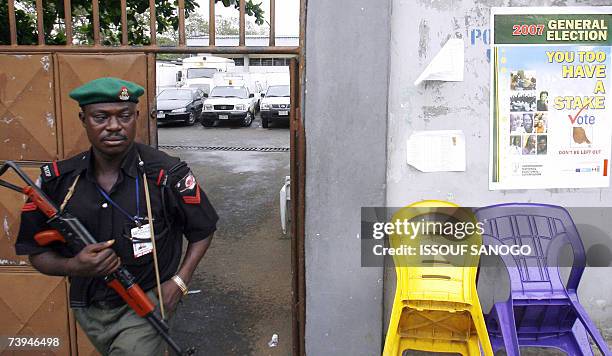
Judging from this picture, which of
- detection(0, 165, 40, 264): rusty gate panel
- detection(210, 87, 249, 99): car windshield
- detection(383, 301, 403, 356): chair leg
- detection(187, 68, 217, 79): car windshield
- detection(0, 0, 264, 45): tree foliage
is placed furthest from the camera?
detection(187, 68, 217, 79): car windshield

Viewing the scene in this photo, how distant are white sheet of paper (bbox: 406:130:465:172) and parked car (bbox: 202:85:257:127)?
54.1 ft

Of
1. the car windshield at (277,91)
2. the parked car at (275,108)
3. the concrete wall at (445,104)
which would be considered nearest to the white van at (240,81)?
the car windshield at (277,91)

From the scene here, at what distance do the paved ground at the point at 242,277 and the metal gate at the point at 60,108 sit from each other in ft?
2.81

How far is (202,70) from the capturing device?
25.7m

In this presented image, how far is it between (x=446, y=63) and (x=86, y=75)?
7.11 ft

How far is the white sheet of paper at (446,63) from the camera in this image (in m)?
3.16

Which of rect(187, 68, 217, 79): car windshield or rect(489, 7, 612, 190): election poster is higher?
rect(187, 68, 217, 79): car windshield

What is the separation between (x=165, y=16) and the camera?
4.86 meters

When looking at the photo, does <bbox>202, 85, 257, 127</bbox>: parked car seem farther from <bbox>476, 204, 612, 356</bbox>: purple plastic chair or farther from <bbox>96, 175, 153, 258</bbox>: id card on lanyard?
<bbox>96, 175, 153, 258</bbox>: id card on lanyard

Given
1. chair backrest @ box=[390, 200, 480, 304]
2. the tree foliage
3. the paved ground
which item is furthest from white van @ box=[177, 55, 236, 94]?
chair backrest @ box=[390, 200, 480, 304]

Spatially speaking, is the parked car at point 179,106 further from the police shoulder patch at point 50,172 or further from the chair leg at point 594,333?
the chair leg at point 594,333

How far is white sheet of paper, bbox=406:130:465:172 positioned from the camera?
3.25 metres

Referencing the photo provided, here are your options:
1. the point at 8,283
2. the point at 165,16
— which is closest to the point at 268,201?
the point at 165,16

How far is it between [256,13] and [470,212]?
2.38m
